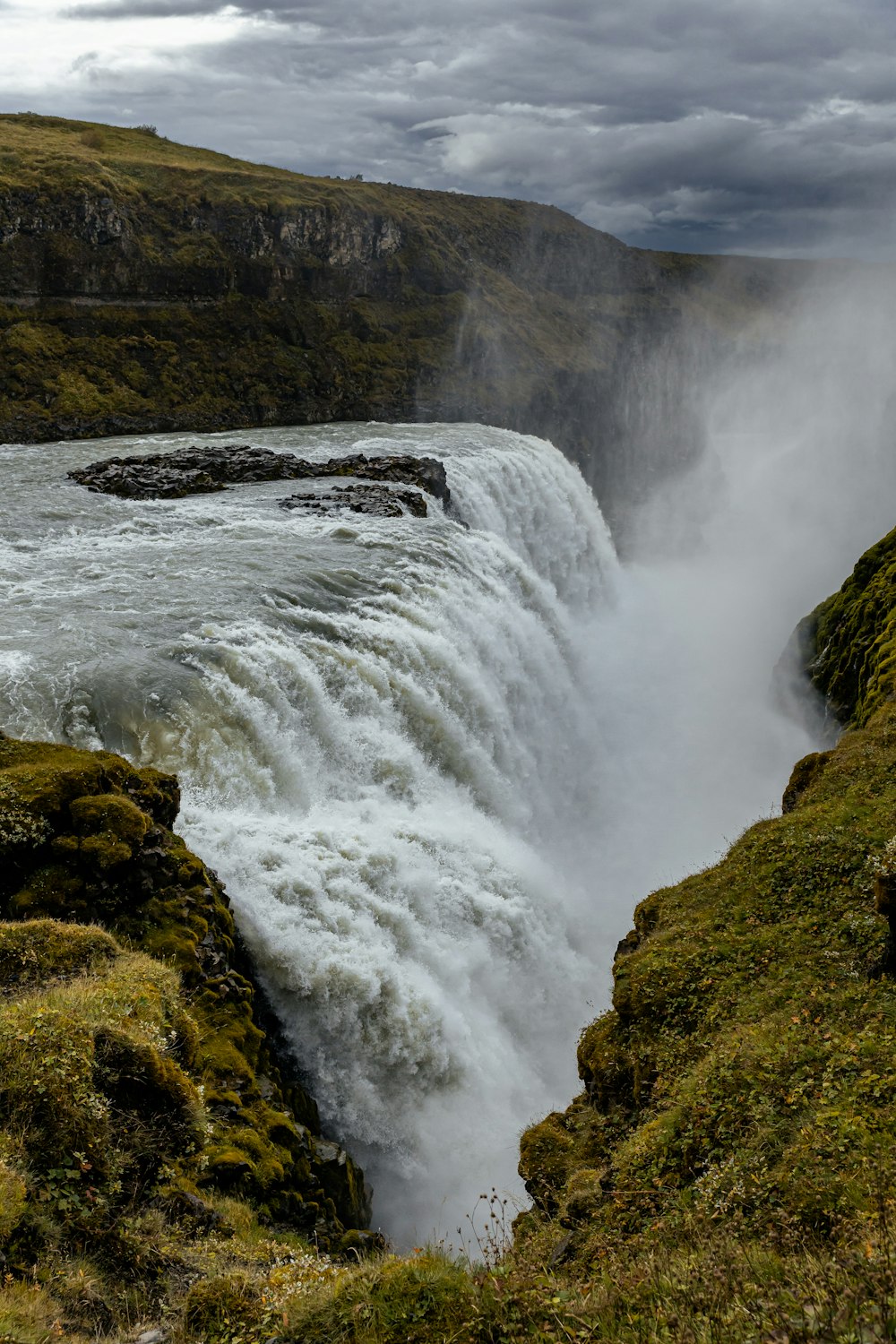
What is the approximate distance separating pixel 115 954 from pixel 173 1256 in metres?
3.73

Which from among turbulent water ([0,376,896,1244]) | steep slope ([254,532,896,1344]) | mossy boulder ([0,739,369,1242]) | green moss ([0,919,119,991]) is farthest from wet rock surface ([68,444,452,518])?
green moss ([0,919,119,991])

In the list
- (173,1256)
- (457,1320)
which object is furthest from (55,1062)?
(457,1320)

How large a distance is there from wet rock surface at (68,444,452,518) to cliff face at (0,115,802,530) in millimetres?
15696

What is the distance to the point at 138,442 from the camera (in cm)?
4847

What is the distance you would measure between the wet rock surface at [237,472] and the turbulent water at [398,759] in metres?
1.39

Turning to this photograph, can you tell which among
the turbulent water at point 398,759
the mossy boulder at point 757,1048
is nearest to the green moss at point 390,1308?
the mossy boulder at point 757,1048

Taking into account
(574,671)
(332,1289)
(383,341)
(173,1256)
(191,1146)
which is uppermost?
(383,341)

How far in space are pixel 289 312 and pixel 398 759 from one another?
60362mm

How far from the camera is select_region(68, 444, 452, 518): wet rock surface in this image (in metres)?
33.6

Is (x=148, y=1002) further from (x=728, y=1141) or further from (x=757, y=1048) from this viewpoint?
(x=757, y=1048)

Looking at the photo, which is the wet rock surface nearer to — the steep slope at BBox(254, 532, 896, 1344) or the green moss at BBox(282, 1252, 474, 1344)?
the steep slope at BBox(254, 532, 896, 1344)

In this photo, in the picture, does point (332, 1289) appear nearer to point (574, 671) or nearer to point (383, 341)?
point (574, 671)

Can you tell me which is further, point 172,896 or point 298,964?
point 298,964

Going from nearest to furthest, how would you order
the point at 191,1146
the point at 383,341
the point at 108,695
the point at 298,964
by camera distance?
the point at 191,1146, the point at 298,964, the point at 108,695, the point at 383,341
